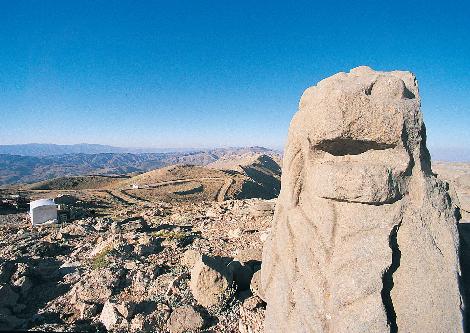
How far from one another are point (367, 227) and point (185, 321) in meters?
3.91

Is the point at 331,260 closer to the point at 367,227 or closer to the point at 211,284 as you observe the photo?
the point at 367,227

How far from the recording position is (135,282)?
8.63 meters

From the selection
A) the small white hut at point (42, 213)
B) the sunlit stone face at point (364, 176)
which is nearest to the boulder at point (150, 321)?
the sunlit stone face at point (364, 176)

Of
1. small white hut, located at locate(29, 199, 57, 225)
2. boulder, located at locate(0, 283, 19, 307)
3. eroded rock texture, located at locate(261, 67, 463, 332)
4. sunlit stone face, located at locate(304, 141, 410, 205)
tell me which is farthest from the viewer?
small white hut, located at locate(29, 199, 57, 225)

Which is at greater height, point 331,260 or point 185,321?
point 331,260

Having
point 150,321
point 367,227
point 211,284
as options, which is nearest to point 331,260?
point 367,227

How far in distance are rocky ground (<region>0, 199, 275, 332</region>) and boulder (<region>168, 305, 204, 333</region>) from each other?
0.06 feet

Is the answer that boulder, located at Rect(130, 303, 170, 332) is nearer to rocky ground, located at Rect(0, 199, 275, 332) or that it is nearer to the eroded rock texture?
rocky ground, located at Rect(0, 199, 275, 332)

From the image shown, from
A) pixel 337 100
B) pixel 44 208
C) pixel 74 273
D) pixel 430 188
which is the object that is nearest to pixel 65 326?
pixel 74 273

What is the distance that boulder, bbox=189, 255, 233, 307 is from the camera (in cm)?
730

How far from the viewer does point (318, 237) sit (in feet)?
17.5

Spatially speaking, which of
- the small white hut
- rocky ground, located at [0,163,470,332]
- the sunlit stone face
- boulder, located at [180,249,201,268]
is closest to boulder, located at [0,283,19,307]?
rocky ground, located at [0,163,470,332]

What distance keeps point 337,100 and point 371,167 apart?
1062 mm

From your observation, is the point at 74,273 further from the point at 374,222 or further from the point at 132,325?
the point at 374,222
